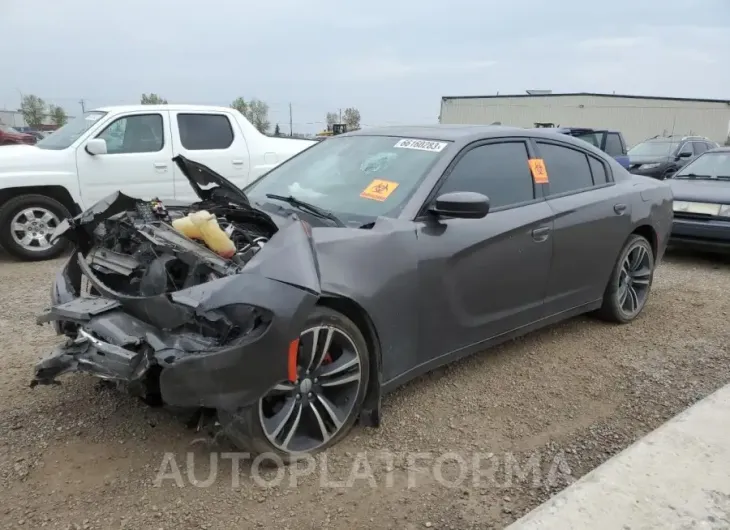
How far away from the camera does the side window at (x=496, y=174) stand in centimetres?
361

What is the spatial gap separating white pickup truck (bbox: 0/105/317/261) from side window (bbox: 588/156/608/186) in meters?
4.18

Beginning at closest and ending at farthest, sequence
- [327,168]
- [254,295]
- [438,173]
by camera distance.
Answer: [254,295], [438,173], [327,168]

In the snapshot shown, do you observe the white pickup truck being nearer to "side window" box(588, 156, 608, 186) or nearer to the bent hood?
"side window" box(588, 156, 608, 186)

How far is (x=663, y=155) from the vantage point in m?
15.3

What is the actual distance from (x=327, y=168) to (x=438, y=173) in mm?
835

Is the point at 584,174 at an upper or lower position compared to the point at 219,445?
upper

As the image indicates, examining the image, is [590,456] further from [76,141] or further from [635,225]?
[76,141]

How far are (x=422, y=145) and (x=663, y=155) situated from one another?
1374cm

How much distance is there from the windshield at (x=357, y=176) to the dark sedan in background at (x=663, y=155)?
12204mm

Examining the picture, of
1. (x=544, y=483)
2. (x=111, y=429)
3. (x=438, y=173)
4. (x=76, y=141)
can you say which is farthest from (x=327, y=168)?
(x=76, y=141)

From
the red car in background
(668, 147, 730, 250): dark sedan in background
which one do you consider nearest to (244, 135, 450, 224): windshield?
(668, 147, 730, 250): dark sedan in background

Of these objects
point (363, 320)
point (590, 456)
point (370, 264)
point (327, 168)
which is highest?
point (327, 168)

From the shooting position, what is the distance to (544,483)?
287cm

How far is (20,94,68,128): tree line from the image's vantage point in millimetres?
29406
